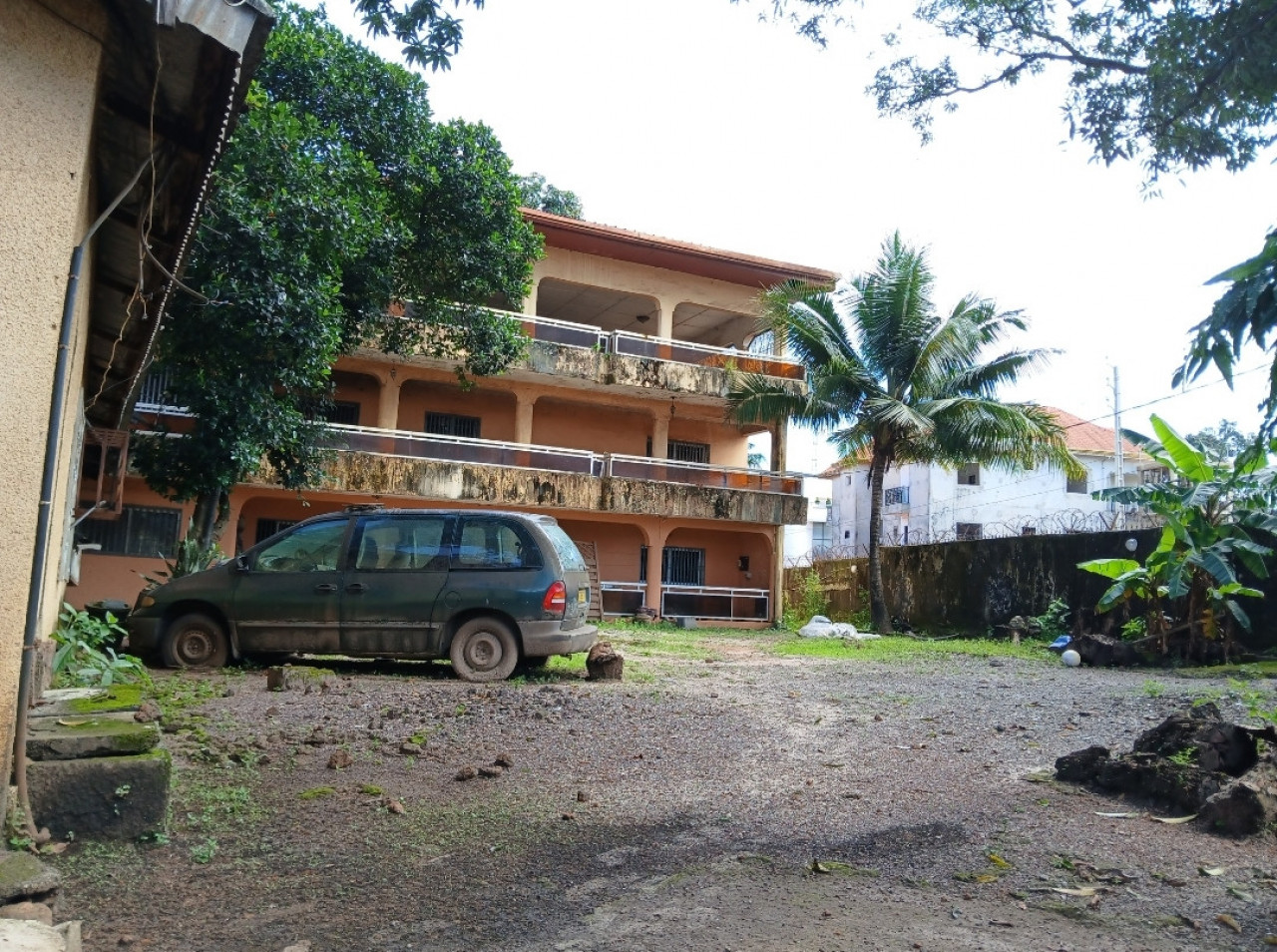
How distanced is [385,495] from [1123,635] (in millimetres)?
13973

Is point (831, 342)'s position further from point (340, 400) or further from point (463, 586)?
point (463, 586)

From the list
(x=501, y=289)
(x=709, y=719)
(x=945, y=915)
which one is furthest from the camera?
(x=501, y=289)

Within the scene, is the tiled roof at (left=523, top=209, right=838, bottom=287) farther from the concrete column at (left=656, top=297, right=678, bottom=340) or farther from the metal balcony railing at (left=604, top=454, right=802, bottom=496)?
the metal balcony railing at (left=604, top=454, right=802, bottom=496)

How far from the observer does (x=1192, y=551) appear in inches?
509

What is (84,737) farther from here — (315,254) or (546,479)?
(546,479)

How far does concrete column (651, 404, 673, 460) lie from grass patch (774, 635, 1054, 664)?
6435 mm

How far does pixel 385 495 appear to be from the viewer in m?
21.0

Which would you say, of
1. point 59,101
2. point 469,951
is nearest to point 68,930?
point 469,951

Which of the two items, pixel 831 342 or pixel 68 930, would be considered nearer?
pixel 68 930

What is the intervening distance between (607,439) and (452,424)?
3.93m

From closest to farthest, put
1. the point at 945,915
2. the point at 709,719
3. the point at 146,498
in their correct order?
1. the point at 945,915
2. the point at 709,719
3. the point at 146,498

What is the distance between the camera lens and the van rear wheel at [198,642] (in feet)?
33.2

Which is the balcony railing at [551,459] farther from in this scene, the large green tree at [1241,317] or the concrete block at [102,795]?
the large green tree at [1241,317]

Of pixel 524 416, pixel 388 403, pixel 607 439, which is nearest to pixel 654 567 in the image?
pixel 607 439
